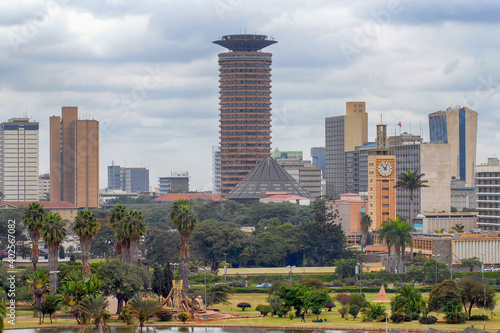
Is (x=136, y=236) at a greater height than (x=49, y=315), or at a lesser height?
greater

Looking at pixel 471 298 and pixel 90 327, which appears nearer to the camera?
pixel 90 327

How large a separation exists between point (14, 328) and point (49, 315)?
11483mm

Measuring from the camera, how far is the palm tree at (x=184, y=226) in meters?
140

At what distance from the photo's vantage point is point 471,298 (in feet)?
423

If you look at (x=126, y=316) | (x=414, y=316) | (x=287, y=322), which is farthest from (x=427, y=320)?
(x=126, y=316)

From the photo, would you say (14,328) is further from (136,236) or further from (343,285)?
(343,285)

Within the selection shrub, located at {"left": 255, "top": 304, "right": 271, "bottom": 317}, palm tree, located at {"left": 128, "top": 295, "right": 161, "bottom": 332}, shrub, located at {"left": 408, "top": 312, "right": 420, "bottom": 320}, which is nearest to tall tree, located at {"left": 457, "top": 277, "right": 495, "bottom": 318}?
shrub, located at {"left": 408, "top": 312, "right": 420, "bottom": 320}

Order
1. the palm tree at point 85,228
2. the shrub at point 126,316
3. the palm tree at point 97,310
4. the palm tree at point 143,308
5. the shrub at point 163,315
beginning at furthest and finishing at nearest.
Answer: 1. the palm tree at point 85,228
2. the shrub at point 163,315
3. the shrub at point 126,316
4. the palm tree at point 143,308
5. the palm tree at point 97,310

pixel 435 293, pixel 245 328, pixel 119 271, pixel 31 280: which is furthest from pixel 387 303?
pixel 31 280

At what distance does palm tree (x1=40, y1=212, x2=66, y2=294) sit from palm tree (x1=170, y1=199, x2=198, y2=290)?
1655cm

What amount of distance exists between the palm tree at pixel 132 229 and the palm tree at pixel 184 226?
495 centimetres

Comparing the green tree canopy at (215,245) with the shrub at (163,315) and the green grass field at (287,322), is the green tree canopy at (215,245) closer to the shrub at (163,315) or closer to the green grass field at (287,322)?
the green grass field at (287,322)

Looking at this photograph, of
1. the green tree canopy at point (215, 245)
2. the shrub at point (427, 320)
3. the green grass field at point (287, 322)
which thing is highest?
the green tree canopy at point (215, 245)

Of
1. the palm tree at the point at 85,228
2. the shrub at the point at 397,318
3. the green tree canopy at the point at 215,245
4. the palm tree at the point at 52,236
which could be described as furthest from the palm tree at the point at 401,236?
the palm tree at the point at 52,236
